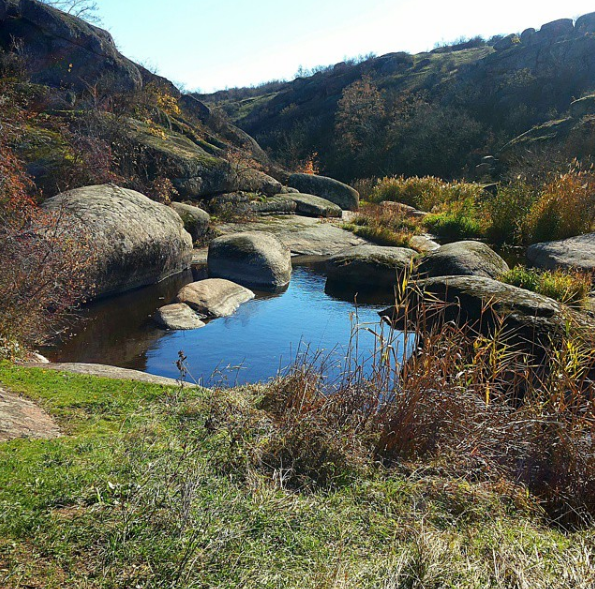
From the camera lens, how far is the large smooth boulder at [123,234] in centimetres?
881

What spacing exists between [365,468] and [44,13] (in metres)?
18.7

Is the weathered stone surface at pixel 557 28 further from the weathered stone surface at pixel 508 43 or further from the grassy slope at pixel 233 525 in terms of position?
the grassy slope at pixel 233 525

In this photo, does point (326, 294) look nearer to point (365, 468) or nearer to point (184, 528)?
point (365, 468)

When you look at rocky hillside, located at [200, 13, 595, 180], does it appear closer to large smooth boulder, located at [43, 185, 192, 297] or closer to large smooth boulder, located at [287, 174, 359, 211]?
large smooth boulder, located at [287, 174, 359, 211]

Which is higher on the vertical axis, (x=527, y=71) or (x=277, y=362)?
(x=527, y=71)

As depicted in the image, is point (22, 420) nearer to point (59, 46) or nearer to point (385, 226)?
point (385, 226)

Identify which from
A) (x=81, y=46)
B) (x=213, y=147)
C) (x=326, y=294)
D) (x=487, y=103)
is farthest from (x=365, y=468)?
(x=487, y=103)

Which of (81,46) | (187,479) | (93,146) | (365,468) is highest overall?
(81,46)

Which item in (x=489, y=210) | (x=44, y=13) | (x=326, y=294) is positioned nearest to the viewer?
(x=326, y=294)

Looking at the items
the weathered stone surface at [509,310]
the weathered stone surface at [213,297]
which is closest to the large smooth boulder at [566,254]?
the weathered stone surface at [509,310]

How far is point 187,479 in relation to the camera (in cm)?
279

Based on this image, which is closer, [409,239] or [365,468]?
[365,468]

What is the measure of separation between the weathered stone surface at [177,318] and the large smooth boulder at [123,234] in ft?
4.01

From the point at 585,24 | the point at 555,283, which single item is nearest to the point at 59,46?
the point at 555,283
